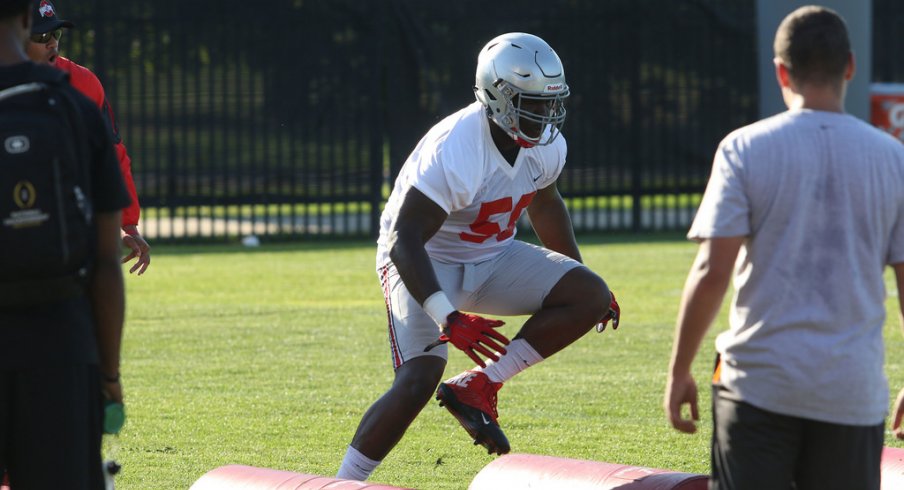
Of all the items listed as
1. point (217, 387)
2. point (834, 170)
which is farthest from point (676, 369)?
point (217, 387)

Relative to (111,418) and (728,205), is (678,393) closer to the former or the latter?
(728,205)

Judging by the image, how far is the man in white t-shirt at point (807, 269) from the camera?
12.2 feet

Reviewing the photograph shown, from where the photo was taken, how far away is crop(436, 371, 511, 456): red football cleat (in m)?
5.39

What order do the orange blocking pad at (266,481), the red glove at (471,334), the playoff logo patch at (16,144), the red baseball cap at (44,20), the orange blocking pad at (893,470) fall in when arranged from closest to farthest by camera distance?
the playoff logo patch at (16,144) < the orange blocking pad at (266,481) < the orange blocking pad at (893,470) < the red glove at (471,334) < the red baseball cap at (44,20)

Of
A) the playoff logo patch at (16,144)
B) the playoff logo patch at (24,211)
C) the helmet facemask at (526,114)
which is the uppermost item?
the playoff logo patch at (16,144)

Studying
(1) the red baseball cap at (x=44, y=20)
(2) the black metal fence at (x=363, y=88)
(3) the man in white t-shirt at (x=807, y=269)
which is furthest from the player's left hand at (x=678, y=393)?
(2) the black metal fence at (x=363, y=88)

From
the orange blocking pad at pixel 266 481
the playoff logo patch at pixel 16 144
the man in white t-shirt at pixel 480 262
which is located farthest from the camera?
the man in white t-shirt at pixel 480 262

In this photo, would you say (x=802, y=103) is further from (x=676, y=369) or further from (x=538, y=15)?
(x=538, y=15)

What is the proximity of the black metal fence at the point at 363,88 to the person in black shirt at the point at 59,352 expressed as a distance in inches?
476

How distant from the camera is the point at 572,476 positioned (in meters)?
5.14

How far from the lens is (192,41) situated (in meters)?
15.7

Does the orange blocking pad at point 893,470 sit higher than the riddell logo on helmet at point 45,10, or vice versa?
the riddell logo on helmet at point 45,10

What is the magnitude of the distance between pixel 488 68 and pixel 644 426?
209 cm

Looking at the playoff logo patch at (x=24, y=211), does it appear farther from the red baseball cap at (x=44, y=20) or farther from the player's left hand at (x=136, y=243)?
the player's left hand at (x=136, y=243)
